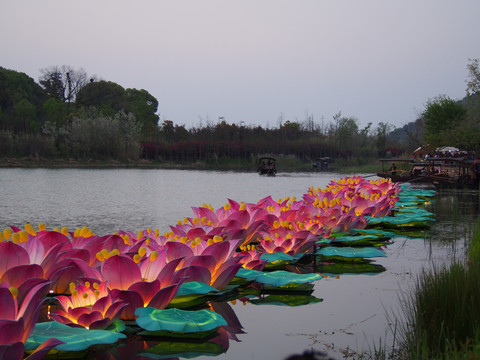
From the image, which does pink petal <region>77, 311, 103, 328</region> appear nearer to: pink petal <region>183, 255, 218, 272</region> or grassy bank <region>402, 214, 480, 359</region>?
pink petal <region>183, 255, 218, 272</region>

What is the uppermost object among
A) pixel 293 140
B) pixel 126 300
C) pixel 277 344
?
pixel 293 140

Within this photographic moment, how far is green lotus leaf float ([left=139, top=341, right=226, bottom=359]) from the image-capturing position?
2.04 m

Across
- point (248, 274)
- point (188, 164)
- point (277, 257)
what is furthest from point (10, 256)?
point (188, 164)

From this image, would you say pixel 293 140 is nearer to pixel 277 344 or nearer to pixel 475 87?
pixel 475 87

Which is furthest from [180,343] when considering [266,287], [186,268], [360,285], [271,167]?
[271,167]

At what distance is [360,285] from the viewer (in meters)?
3.25

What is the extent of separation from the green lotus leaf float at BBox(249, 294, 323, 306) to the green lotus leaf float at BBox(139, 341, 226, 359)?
701mm

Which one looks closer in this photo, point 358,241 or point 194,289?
point 194,289

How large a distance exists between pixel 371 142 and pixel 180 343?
4310 centimetres

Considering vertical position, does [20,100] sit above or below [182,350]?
above

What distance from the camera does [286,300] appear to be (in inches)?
114

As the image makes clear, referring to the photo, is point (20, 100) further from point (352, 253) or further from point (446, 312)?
point (446, 312)

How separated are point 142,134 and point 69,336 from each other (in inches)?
1643

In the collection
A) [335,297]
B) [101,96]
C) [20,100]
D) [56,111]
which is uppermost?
[101,96]
